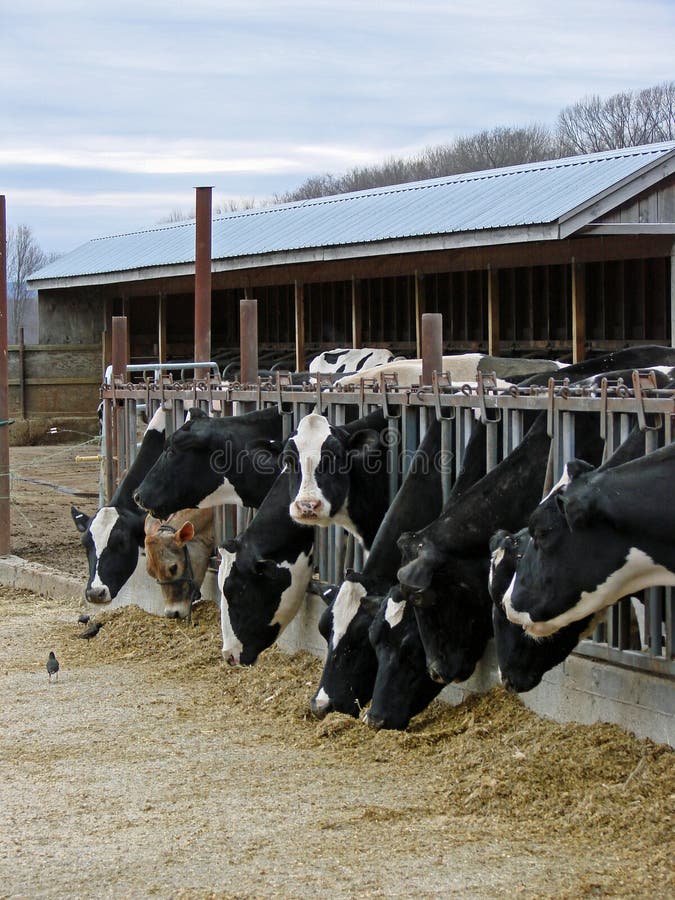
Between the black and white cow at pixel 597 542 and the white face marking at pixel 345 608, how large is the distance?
1.73 m

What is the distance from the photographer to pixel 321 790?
18.0 feet

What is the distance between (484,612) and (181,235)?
22.5m

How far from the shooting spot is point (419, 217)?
1836cm

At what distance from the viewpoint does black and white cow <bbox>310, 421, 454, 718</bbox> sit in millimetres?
6566

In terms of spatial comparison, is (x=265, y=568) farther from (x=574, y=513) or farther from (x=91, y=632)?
(x=574, y=513)

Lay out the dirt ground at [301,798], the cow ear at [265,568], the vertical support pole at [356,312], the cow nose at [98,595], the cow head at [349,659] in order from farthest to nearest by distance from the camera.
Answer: the vertical support pole at [356,312] < the cow nose at [98,595] < the cow ear at [265,568] < the cow head at [349,659] < the dirt ground at [301,798]

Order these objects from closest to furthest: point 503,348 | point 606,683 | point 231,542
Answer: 1. point 606,683
2. point 231,542
3. point 503,348

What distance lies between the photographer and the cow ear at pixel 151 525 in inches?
364

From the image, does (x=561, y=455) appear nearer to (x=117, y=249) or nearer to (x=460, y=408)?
(x=460, y=408)

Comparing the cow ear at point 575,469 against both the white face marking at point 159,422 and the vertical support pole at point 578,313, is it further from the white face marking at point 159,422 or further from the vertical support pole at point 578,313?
the vertical support pole at point 578,313

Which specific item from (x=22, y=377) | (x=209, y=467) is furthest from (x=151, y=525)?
(x=22, y=377)

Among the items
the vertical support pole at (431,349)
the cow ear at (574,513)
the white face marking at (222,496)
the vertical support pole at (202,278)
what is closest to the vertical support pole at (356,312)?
the vertical support pole at (202,278)

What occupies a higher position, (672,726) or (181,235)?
(181,235)

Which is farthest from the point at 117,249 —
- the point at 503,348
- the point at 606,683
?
the point at 606,683
